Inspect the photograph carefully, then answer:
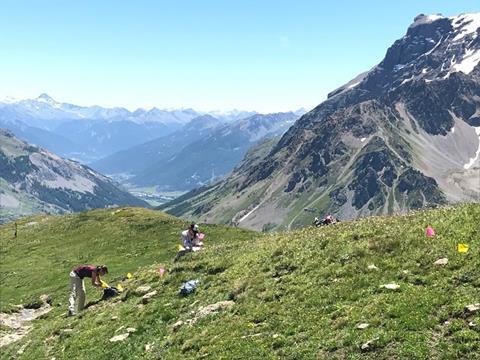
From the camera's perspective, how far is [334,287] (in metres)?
24.5

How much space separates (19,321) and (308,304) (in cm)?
2758

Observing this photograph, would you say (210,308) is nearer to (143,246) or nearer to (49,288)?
(49,288)

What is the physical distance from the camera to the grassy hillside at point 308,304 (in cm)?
1919

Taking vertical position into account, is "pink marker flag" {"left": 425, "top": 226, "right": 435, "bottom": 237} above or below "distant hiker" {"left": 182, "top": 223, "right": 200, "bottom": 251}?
below

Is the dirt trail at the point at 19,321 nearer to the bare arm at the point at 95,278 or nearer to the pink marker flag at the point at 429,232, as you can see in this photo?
the bare arm at the point at 95,278

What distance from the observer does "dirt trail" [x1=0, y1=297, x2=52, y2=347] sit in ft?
119

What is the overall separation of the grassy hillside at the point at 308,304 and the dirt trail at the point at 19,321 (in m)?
1.38

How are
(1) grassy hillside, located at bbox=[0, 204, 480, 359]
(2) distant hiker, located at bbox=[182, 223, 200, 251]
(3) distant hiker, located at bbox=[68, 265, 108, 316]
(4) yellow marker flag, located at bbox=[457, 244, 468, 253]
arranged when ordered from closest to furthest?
(1) grassy hillside, located at bbox=[0, 204, 480, 359], (4) yellow marker flag, located at bbox=[457, 244, 468, 253], (3) distant hiker, located at bbox=[68, 265, 108, 316], (2) distant hiker, located at bbox=[182, 223, 200, 251]

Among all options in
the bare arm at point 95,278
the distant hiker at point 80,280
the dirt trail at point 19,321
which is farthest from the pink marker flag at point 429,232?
the dirt trail at point 19,321

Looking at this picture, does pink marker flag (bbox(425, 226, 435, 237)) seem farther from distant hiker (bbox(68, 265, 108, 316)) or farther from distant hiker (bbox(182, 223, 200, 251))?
distant hiker (bbox(68, 265, 108, 316))

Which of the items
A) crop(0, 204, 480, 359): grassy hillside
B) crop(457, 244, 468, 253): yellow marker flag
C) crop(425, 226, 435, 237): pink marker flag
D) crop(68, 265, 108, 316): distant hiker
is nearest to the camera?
crop(0, 204, 480, 359): grassy hillside

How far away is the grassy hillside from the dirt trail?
4.52 ft

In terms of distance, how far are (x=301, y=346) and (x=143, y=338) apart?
981 cm

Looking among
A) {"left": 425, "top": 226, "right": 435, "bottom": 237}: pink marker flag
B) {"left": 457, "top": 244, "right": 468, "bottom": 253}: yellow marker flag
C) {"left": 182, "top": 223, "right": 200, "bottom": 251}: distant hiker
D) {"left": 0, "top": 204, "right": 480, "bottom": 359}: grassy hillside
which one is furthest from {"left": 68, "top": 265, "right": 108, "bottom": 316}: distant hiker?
{"left": 457, "top": 244, "right": 468, "bottom": 253}: yellow marker flag
